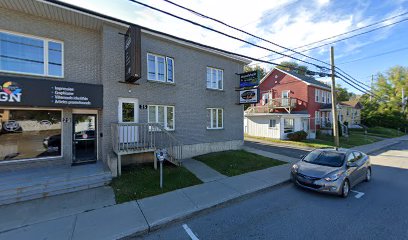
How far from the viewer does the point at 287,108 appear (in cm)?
2428

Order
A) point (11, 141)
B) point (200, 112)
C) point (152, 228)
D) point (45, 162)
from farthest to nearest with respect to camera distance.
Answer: point (200, 112) → point (45, 162) → point (11, 141) → point (152, 228)

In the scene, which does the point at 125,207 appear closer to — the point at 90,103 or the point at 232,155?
the point at 90,103

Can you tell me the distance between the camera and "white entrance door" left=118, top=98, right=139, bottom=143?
8672 millimetres

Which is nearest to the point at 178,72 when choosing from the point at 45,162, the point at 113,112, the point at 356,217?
the point at 113,112

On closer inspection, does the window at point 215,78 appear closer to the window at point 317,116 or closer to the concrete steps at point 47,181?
the concrete steps at point 47,181

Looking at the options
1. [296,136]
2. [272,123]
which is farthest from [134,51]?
[296,136]

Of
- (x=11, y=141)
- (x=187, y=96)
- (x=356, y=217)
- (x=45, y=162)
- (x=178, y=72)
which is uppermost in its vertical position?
(x=178, y=72)

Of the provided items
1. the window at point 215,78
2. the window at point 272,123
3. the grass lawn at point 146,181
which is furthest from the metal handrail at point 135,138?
the window at point 272,123

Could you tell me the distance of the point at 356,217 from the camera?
5016 mm

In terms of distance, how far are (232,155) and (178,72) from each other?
19.4ft

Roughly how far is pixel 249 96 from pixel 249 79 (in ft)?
3.89

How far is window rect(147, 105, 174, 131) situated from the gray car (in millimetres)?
6641

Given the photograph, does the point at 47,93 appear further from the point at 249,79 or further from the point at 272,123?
the point at 272,123

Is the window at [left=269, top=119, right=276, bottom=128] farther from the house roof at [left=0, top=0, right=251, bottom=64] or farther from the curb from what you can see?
the house roof at [left=0, top=0, right=251, bottom=64]
